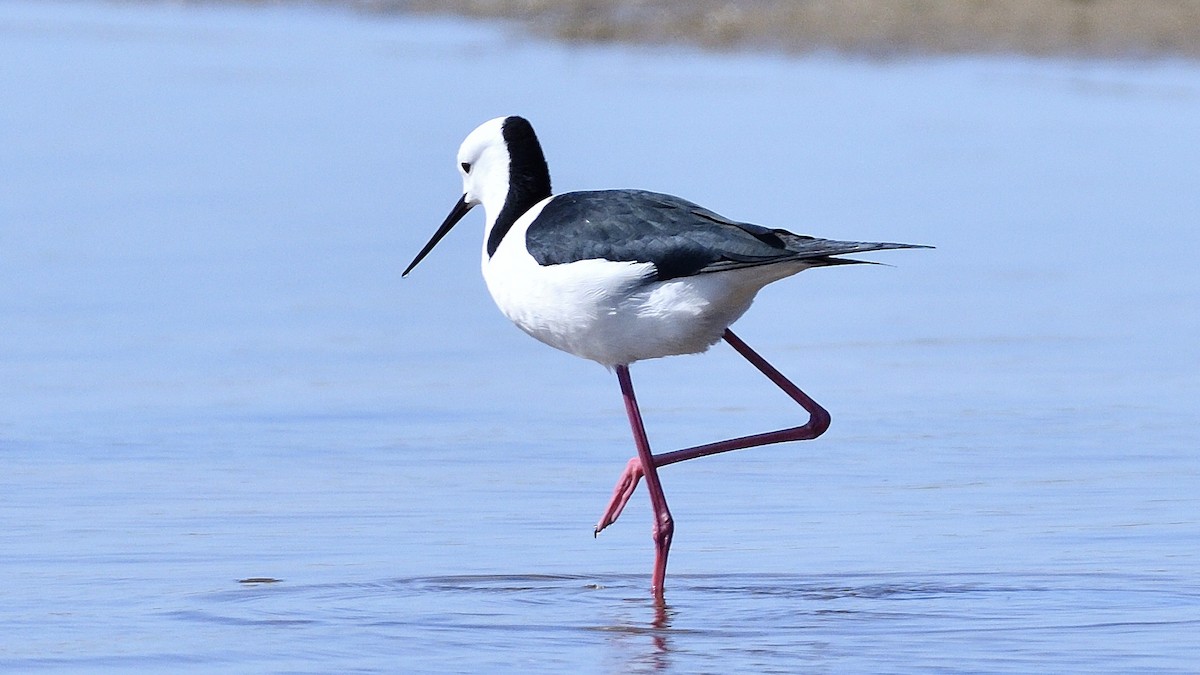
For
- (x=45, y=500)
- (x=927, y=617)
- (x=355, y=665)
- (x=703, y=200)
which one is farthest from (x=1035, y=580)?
(x=703, y=200)

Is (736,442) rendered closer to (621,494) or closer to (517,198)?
(621,494)

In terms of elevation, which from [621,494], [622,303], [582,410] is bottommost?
[582,410]

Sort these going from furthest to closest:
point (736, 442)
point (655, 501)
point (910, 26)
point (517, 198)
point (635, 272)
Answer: point (910, 26), point (736, 442), point (517, 198), point (655, 501), point (635, 272)

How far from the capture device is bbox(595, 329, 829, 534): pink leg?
19.4 ft

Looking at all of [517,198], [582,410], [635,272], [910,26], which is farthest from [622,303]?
[910,26]

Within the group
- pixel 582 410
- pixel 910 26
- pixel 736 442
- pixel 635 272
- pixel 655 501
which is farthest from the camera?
pixel 910 26

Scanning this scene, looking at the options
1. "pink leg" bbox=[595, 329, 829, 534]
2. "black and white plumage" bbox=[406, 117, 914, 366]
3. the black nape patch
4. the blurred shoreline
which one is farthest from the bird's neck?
the blurred shoreline

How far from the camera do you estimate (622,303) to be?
5.41 meters

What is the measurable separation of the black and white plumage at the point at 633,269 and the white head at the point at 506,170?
0.13 metres

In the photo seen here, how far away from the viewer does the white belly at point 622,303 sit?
536 centimetres

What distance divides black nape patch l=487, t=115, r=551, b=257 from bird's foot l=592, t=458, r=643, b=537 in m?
0.72

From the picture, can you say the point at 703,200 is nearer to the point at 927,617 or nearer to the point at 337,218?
the point at 337,218

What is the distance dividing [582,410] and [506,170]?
5.46ft

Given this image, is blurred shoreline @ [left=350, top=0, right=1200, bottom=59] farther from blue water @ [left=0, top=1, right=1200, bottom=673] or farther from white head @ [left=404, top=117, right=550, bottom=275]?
white head @ [left=404, top=117, right=550, bottom=275]
